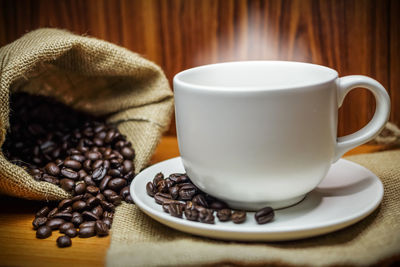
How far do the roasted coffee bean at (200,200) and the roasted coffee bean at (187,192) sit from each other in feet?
0.06

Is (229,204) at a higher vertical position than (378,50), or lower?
lower

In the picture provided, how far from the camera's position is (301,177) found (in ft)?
2.93

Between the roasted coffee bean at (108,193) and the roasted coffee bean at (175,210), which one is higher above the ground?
the roasted coffee bean at (175,210)

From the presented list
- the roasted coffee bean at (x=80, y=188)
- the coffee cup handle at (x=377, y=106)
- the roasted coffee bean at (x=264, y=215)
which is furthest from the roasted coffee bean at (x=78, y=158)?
the coffee cup handle at (x=377, y=106)

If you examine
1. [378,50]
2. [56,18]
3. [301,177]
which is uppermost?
[56,18]

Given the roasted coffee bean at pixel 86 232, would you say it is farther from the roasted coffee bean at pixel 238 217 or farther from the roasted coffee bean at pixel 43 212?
the roasted coffee bean at pixel 238 217

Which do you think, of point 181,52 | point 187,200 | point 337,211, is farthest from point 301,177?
point 181,52

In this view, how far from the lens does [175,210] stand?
922 millimetres

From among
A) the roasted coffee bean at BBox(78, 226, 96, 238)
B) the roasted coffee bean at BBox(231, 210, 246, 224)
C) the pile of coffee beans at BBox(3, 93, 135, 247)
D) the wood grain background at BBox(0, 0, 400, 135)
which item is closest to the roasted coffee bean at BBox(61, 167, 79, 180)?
the pile of coffee beans at BBox(3, 93, 135, 247)

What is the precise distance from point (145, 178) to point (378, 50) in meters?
0.84

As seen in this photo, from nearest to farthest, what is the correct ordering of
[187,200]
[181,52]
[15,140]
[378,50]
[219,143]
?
[219,143], [187,200], [15,140], [378,50], [181,52]

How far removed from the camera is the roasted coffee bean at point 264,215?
88 cm

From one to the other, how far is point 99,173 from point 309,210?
1.75 ft

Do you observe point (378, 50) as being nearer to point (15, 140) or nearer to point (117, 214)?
point (117, 214)
